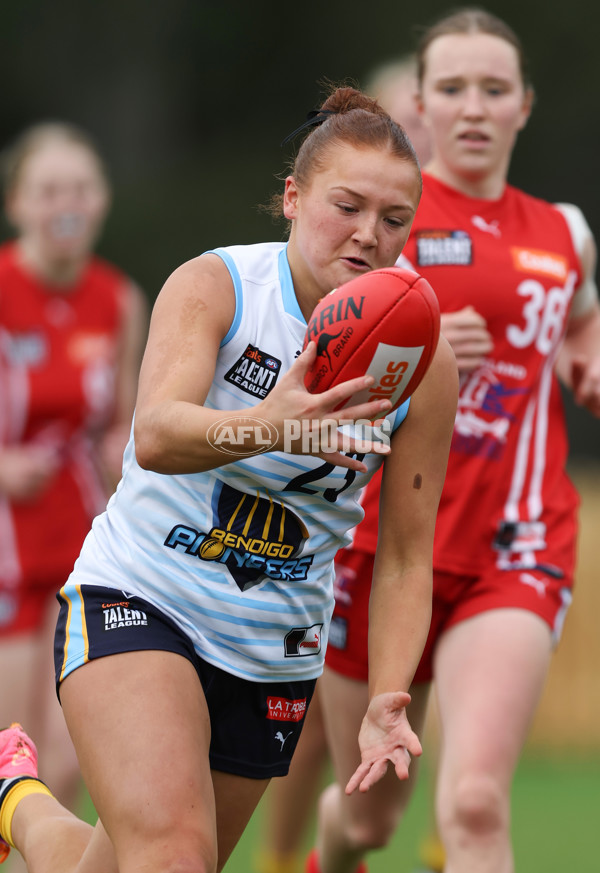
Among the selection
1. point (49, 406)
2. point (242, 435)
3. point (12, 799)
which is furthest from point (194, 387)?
point (49, 406)

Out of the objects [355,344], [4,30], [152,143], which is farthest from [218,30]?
[355,344]

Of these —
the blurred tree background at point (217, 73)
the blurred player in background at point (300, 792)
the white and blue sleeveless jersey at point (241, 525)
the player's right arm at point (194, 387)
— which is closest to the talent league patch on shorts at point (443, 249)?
the blurred player in background at point (300, 792)

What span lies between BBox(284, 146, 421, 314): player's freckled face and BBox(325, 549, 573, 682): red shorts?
1.42 metres

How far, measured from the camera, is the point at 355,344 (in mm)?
2834

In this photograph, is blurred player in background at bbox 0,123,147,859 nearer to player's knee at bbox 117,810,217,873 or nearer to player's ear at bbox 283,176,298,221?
player's ear at bbox 283,176,298,221

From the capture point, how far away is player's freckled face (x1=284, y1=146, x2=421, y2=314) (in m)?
3.12

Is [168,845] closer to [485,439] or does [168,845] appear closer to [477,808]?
[477,808]

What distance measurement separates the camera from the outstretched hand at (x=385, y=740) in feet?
10.0

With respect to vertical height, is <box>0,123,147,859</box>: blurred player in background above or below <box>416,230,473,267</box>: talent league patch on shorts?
below

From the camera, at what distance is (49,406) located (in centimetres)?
623

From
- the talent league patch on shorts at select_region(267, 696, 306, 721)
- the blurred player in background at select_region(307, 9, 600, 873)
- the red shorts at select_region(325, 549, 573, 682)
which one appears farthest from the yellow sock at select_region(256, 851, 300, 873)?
the talent league patch on shorts at select_region(267, 696, 306, 721)

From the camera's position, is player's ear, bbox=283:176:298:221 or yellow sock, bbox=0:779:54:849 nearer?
player's ear, bbox=283:176:298:221

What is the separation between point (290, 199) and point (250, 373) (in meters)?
0.51

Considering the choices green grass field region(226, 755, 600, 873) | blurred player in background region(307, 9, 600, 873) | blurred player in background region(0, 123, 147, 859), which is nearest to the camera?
blurred player in background region(307, 9, 600, 873)
